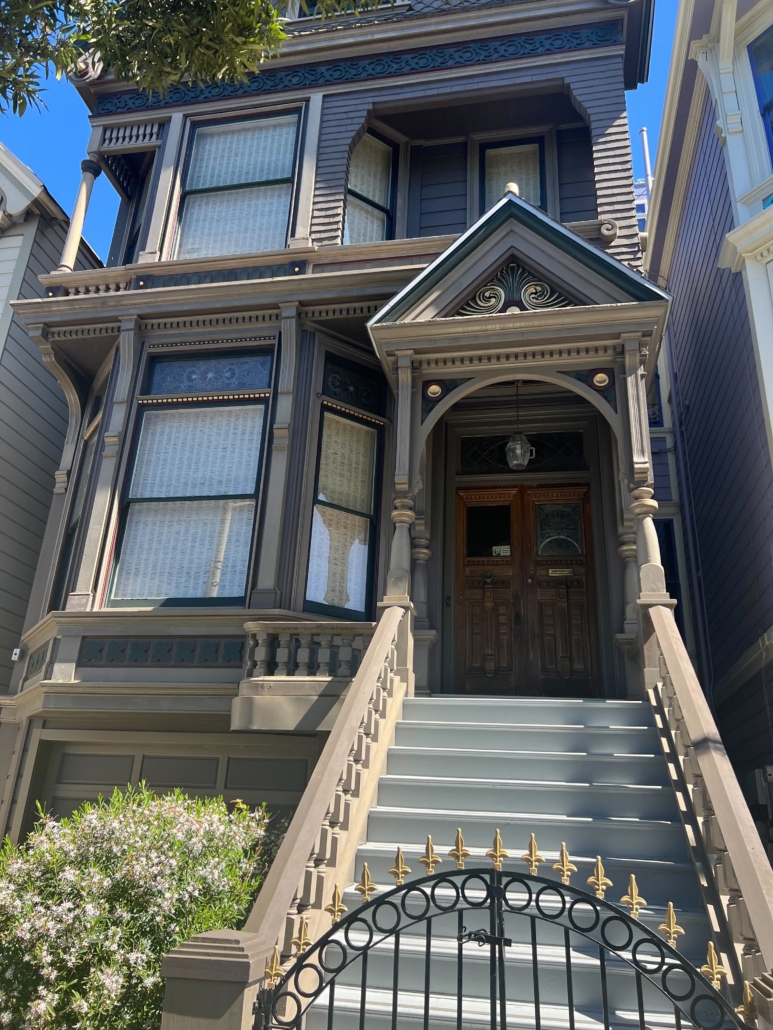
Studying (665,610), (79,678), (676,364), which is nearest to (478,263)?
(665,610)

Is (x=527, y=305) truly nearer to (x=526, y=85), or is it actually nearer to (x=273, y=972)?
(x=526, y=85)

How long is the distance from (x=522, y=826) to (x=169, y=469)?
19.9 feet

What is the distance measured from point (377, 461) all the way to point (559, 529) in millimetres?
2343

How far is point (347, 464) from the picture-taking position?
9438 millimetres

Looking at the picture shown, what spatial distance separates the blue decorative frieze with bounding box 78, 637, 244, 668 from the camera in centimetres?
820

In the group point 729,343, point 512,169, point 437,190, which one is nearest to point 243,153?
point 437,190

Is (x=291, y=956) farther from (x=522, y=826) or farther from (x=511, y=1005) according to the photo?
(x=522, y=826)

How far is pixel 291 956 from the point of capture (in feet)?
12.5

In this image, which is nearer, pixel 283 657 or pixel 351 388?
pixel 283 657

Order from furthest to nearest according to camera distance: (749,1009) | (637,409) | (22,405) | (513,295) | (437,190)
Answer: (22,405)
(437,190)
(513,295)
(637,409)
(749,1009)

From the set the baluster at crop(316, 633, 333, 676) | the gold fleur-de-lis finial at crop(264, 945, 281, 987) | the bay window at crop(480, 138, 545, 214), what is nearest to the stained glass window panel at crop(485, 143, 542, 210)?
the bay window at crop(480, 138, 545, 214)

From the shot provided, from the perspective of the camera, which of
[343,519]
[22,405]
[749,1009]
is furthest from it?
[22,405]

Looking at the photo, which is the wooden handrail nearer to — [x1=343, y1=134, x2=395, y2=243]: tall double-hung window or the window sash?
the window sash

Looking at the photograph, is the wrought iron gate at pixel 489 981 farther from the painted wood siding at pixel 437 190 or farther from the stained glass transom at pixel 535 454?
the painted wood siding at pixel 437 190
